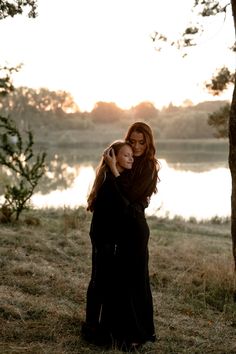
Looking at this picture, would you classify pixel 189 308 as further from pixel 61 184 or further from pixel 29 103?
pixel 29 103

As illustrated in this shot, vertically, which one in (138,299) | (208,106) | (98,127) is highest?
(208,106)

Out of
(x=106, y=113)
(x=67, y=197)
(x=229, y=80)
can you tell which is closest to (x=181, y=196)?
(x=67, y=197)

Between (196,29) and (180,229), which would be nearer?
(196,29)

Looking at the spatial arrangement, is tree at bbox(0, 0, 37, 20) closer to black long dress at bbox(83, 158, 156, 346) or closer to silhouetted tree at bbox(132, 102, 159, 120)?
black long dress at bbox(83, 158, 156, 346)

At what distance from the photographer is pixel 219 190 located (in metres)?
25.9

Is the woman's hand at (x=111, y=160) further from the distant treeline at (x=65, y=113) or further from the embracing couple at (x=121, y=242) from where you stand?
the distant treeline at (x=65, y=113)

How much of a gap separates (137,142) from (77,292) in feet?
8.30

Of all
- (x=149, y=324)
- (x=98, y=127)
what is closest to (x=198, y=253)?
(x=149, y=324)

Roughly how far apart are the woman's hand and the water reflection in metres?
10.5

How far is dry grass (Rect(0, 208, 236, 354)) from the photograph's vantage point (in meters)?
4.84

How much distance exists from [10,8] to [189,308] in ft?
14.9

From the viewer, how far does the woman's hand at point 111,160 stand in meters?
4.52

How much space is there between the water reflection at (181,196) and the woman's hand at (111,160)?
10.5 metres

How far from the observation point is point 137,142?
15.4ft
